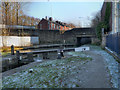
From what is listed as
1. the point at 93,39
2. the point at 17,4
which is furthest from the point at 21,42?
the point at 93,39

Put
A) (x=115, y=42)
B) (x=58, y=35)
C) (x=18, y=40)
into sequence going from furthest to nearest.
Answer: (x=58, y=35) → (x=18, y=40) → (x=115, y=42)

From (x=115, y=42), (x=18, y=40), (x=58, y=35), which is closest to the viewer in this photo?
(x=115, y=42)

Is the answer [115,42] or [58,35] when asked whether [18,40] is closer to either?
[58,35]

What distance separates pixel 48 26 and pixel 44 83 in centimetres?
3761

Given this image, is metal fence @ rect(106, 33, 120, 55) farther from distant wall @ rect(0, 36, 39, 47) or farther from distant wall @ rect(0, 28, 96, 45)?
distant wall @ rect(0, 36, 39, 47)

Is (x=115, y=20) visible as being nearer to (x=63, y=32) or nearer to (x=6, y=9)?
(x=63, y=32)

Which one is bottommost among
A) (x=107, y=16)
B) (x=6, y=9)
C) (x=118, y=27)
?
(x=118, y=27)

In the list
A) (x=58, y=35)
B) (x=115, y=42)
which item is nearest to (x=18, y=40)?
(x=58, y=35)

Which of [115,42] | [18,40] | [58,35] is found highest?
[58,35]

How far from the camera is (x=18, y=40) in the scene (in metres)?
22.8

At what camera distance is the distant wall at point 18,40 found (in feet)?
63.7

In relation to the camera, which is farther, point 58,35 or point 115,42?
point 58,35

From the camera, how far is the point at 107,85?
137 inches

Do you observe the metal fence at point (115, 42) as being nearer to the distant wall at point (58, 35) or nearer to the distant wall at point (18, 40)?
the distant wall at point (58, 35)
